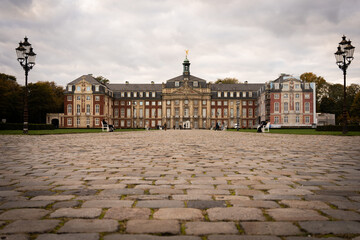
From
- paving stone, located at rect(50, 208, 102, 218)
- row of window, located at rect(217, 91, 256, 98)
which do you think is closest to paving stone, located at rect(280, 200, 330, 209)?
paving stone, located at rect(50, 208, 102, 218)

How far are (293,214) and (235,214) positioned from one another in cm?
A: 55

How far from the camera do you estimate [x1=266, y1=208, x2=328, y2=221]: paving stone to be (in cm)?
253

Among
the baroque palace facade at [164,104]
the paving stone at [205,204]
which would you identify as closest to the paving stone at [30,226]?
the paving stone at [205,204]

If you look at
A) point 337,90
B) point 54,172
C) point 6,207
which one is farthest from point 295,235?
point 337,90

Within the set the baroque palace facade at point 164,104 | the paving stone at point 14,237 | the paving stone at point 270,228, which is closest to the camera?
the paving stone at point 14,237

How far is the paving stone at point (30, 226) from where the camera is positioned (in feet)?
7.27

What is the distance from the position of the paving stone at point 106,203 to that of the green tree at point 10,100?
5839 centimetres

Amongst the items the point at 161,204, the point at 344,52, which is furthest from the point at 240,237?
the point at 344,52

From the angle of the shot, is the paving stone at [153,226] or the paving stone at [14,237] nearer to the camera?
the paving stone at [14,237]

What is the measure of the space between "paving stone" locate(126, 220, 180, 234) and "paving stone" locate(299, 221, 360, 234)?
107cm

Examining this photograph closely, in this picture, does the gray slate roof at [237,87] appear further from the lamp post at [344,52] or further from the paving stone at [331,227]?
the paving stone at [331,227]

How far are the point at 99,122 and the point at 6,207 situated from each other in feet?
244

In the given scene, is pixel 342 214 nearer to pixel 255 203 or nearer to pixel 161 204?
pixel 255 203

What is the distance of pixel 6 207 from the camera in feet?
9.36
